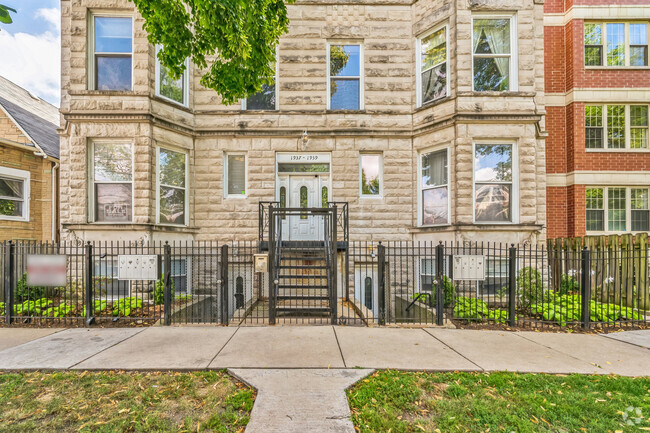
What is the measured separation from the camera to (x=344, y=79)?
9.65 m

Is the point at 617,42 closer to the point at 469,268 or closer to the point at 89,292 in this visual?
the point at 469,268

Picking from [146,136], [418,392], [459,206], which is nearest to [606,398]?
[418,392]

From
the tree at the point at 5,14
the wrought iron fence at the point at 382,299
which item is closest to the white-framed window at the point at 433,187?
the wrought iron fence at the point at 382,299

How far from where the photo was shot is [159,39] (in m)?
5.54

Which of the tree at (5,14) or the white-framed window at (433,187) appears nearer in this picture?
the tree at (5,14)

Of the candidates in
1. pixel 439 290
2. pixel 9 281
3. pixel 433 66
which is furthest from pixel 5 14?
pixel 433 66

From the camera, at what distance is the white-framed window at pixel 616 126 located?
1088cm

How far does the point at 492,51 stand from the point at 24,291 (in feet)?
45.8

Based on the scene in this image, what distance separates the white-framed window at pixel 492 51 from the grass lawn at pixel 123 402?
982cm

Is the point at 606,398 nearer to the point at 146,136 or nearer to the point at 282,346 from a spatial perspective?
the point at 282,346

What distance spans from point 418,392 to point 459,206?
617 centimetres

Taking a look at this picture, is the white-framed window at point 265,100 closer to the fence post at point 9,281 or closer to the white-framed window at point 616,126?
the fence post at point 9,281

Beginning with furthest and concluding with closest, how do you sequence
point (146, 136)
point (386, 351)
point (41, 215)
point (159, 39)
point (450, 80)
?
point (41, 215), point (450, 80), point (146, 136), point (159, 39), point (386, 351)

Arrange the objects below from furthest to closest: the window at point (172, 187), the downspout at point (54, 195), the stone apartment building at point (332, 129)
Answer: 1. the downspout at point (54, 195)
2. the window at point (172, 187)
3. the stone apartment building at point (332, 129)
